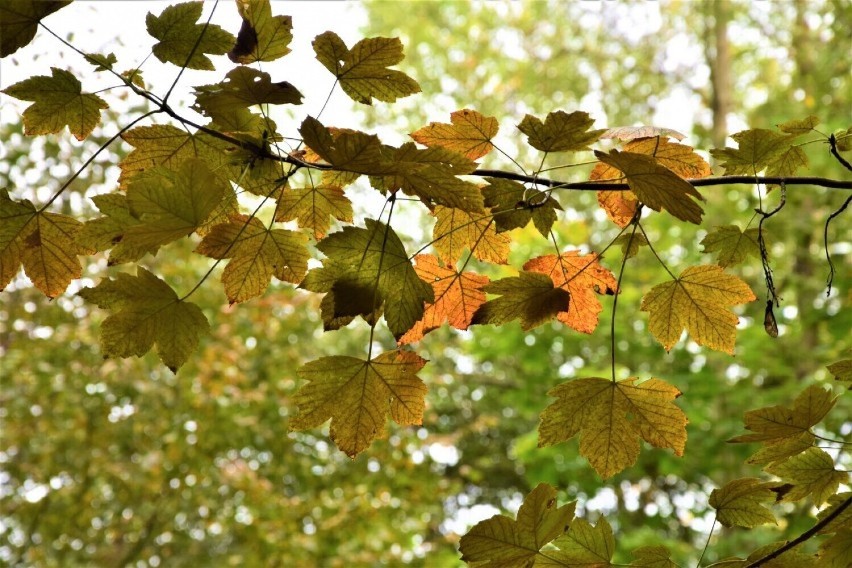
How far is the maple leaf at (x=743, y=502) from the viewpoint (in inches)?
35.8

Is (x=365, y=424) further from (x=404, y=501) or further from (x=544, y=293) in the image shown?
(x=404, y=501)

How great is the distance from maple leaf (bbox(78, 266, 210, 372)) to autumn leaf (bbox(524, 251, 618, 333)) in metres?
0.44

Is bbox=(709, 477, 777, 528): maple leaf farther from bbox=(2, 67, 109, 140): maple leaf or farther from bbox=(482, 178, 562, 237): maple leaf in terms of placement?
bbox=(2, 67, 109, 140): maple leaf

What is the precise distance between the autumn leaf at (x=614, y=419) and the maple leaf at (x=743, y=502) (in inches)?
3.9

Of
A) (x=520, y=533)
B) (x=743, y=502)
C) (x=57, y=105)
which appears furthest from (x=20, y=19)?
(x=743, y=502)

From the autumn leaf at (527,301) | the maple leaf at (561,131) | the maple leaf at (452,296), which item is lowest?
the autumn leaf at (527,301)

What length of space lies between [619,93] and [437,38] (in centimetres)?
229

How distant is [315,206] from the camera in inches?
36.7

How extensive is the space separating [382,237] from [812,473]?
0.61m

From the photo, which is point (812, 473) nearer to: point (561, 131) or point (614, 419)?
point (614, 419)

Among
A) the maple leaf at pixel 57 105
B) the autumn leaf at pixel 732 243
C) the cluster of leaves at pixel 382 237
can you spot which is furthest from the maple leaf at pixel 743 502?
the maple leaf at pixel 57 105

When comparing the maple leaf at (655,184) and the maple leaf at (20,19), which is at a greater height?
the maple leaf at (20,19)

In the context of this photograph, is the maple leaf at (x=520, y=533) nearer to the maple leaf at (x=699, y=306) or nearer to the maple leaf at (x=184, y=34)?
the maple leaf at (x=699, y=306)

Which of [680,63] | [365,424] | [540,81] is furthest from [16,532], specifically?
[680,63]
